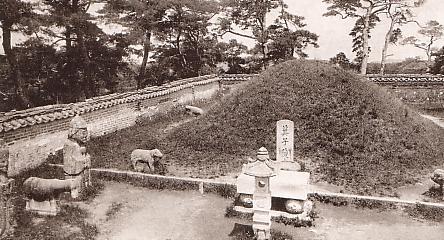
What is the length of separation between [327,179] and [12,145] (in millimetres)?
8863

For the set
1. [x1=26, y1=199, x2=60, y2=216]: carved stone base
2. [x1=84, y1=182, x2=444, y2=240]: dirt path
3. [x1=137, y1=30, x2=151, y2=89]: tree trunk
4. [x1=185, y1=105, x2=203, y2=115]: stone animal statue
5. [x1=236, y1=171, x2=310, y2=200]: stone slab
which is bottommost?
[x1=84, y1=182, x2=444, y2=240]: dirt path

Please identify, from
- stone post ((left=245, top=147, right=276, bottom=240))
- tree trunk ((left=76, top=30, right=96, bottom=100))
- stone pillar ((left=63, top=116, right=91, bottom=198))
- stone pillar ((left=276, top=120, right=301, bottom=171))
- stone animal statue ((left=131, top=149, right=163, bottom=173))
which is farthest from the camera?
tree trunk ((left=76, top=30, right=96, bottom=100))

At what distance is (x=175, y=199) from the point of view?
1032cm

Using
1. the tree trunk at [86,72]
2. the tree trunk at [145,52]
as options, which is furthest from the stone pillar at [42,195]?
the tree trunk at [145,52]

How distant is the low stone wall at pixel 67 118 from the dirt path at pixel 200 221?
3184mm

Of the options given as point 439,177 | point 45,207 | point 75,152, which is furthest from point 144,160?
point 439,177

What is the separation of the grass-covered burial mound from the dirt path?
1.84 m

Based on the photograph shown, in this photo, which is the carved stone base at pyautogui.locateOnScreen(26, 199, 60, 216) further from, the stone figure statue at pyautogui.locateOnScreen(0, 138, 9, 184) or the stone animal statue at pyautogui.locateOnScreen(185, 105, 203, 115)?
the stone animal statue at pyautogui.locateOnScreen(185, 105, 203, 115)

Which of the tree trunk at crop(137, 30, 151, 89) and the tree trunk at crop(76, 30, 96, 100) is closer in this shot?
the tree trunk at crop(76, 30, 96, 100)

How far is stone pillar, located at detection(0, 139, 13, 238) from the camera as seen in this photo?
23.6ft

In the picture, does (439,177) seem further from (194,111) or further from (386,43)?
(386,43)

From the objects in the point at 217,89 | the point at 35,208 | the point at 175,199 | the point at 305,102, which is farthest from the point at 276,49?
the point at 35,208

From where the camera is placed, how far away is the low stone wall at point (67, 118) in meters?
11.4

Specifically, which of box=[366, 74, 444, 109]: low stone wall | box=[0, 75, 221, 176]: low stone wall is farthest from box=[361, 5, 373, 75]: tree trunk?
box=[0, 75, 221, 176]: low stone wall
